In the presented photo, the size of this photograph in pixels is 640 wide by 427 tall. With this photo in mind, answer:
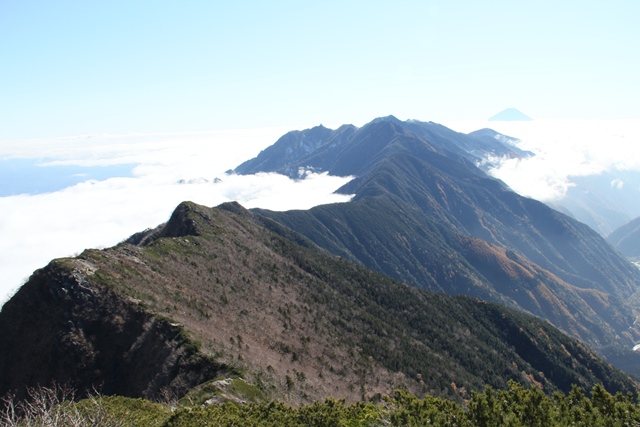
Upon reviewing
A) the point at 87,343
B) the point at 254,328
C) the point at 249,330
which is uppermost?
the point at 87,343

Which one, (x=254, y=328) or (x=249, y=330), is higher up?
(x=249, y=330)

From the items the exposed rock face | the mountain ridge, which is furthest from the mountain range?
the mountain ridge

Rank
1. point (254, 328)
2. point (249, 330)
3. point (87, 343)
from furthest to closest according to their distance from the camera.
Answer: point (254, 328)
point (249, 330)
point (87, 343)

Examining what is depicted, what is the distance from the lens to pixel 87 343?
237 feet

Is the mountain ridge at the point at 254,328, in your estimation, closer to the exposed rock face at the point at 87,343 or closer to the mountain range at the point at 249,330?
the exposed rock face at the point at 87,343

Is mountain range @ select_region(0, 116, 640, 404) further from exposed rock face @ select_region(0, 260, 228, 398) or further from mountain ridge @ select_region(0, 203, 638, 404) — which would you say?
mountain ridge @ select_region(0, 203, 638, 404)

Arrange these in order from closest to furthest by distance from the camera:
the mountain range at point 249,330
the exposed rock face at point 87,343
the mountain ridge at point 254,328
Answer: the exposed rock face at point 87,343 → the mountain range at point 249,330 → the mountain ridge at point 254,328

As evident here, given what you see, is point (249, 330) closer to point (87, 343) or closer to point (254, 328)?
point (254, 328)

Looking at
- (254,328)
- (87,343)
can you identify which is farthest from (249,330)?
(87,343)

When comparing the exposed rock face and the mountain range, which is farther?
the mountain range

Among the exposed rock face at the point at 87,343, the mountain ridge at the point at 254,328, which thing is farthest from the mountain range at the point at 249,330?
the mountain ridge at the point at 254,328

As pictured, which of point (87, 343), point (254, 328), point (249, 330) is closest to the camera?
point (87, 343)

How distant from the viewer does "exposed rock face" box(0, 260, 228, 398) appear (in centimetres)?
6675

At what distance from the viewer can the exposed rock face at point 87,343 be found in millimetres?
66750
